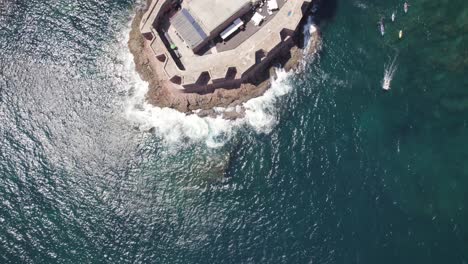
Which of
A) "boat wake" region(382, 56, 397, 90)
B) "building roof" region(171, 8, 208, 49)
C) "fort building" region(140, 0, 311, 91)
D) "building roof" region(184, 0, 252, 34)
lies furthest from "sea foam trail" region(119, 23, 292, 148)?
"boat wake" region(382, 56, 397, 90)

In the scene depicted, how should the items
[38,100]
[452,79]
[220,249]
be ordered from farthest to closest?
[38,100] → [452,79] → [220,249]

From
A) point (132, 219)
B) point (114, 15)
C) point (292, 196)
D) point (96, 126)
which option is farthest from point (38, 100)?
point (292, 196)

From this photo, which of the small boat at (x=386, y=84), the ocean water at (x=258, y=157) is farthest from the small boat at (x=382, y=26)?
the small boat at (x=386, y=84)

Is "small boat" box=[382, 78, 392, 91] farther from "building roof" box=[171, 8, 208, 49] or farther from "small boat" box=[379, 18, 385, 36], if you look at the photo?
"building roof" box=[171, 8, 208, 49]

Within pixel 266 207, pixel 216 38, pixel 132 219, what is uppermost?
pixel 216 38

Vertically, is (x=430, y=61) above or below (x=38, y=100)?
below

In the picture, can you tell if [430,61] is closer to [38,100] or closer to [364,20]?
[364,20]

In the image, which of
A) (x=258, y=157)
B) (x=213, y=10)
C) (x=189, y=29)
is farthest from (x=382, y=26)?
(x=189, y=29)
